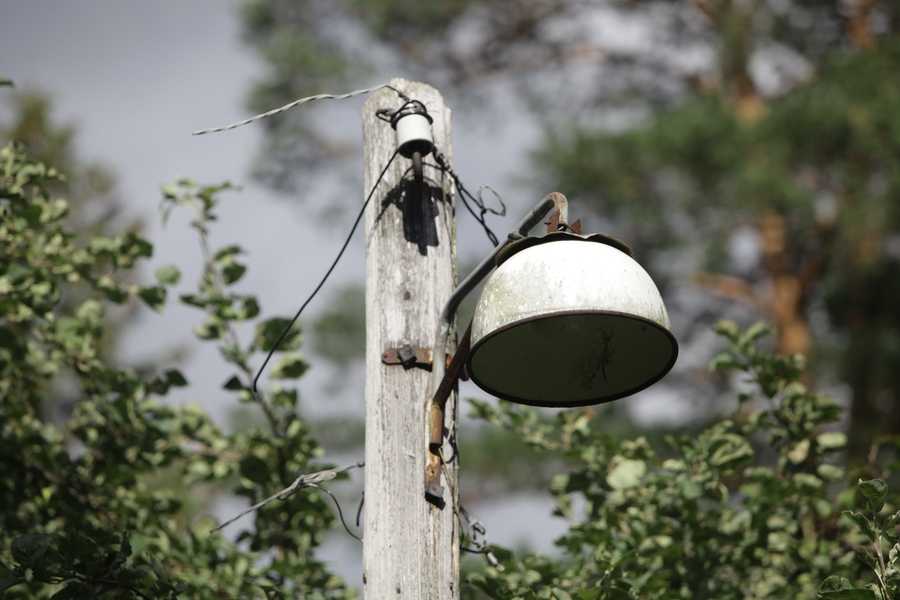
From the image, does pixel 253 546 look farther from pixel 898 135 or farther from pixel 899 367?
pixel 899 367

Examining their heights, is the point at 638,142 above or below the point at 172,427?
above

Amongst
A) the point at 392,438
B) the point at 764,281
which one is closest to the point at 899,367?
the point at 764,281

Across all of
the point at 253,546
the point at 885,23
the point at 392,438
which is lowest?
the point at 392,438

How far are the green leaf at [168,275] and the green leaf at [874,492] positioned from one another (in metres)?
2.52

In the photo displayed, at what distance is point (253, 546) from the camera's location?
147 inches

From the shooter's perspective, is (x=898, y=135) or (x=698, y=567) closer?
(x=698, y=567)

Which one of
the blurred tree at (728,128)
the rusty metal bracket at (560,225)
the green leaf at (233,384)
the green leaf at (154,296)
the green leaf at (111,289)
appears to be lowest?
the rusty metal bracket at (560,225)

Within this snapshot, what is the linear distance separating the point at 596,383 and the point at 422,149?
2.70ft

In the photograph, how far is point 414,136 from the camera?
273 cm

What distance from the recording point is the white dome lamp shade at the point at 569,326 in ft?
7.04

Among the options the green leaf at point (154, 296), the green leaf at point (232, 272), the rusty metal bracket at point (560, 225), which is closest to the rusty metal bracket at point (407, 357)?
the rusty metal bracket at point (560, 225)

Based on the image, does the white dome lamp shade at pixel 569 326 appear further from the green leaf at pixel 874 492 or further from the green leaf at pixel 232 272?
the green leaf at pixel 232 272

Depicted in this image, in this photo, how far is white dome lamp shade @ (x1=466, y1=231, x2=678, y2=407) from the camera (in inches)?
84.5

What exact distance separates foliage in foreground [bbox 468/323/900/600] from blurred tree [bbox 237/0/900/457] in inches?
204
